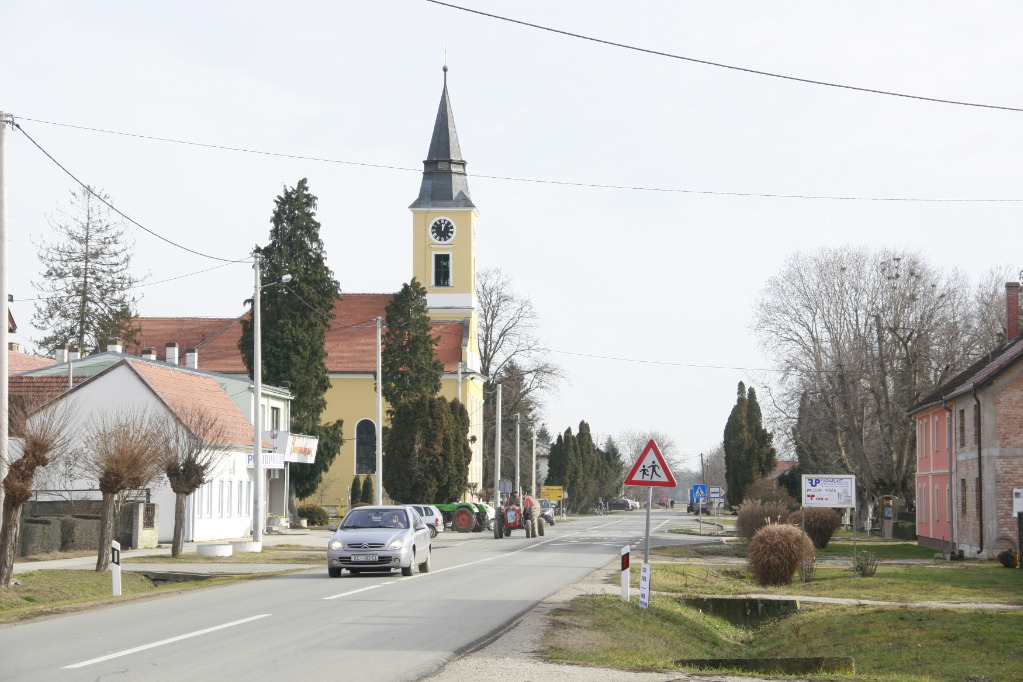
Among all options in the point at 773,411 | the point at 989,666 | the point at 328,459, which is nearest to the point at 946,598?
the point at 989,666

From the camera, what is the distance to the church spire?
84.2 meters

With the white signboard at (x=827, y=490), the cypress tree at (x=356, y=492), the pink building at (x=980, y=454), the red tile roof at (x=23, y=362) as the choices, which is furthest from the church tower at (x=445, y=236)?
the white signboard at (x=827, y=490)

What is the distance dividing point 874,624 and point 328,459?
1813 inches

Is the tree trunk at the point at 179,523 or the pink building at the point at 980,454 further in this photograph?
the pink building at the point at 980,454

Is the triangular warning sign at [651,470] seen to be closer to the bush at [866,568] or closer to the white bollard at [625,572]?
the white bollard at [625,572]

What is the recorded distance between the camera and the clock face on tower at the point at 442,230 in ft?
277

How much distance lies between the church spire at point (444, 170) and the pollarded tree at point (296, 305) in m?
26.7

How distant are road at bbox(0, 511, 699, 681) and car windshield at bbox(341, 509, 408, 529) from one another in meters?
1.11

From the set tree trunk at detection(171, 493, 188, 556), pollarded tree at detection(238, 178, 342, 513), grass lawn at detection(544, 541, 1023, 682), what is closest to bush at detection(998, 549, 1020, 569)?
grass lawn at detection(544, 541, 1023, 682)

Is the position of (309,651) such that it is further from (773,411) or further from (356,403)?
(356,403)

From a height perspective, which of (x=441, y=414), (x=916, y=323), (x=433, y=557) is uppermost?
(x=916, y=323)

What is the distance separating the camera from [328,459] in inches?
2432

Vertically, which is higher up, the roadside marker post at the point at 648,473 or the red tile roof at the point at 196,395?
the red tile roof at the point at 196,395

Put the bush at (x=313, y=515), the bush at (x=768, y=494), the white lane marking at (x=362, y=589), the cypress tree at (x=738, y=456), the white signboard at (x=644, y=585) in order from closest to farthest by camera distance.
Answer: the white signboard at (x=644, y=585) < the white lane marking at (x=362, y=589) < the bush at (x=313, y=515) < the bush at (x=768, y=494) < the cypress tree at (x=738, y=456)
